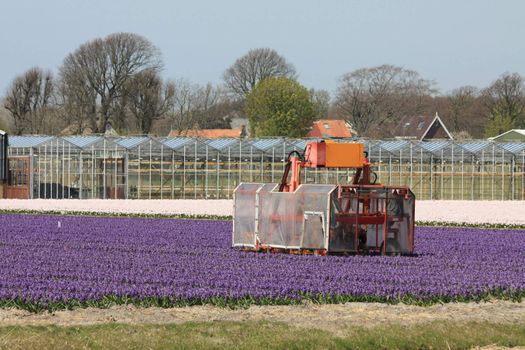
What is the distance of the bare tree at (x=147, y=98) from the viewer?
112688 mm

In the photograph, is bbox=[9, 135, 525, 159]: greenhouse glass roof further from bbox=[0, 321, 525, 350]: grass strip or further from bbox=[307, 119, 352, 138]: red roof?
bbox=[307, 119, 352, 138]: red roof

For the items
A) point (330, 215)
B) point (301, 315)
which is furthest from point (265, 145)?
point (301, 315)

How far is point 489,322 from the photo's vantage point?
654 inches

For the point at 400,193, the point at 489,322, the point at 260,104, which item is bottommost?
the point at 489,322

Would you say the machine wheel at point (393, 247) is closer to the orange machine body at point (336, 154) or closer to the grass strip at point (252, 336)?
the orange machine body at point (336, 154)

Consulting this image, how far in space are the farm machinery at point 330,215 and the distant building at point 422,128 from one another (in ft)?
309

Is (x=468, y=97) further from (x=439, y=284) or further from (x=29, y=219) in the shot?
(x=439, y=284)

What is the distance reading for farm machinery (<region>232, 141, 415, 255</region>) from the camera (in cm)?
2675

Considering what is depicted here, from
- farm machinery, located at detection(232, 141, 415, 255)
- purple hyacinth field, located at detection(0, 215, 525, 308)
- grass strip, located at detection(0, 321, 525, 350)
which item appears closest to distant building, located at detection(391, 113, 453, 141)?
purple hyacinth field, located at detection(0, 215, 525, 308)

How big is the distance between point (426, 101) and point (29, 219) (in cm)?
9999

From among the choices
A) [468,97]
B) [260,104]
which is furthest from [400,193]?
[468,97]

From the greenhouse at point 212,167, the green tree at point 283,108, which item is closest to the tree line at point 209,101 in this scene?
the green tree at point 283,108

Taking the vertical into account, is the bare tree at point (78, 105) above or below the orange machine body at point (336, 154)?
above

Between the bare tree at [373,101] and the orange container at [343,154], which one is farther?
the bare tree at [373,101]
